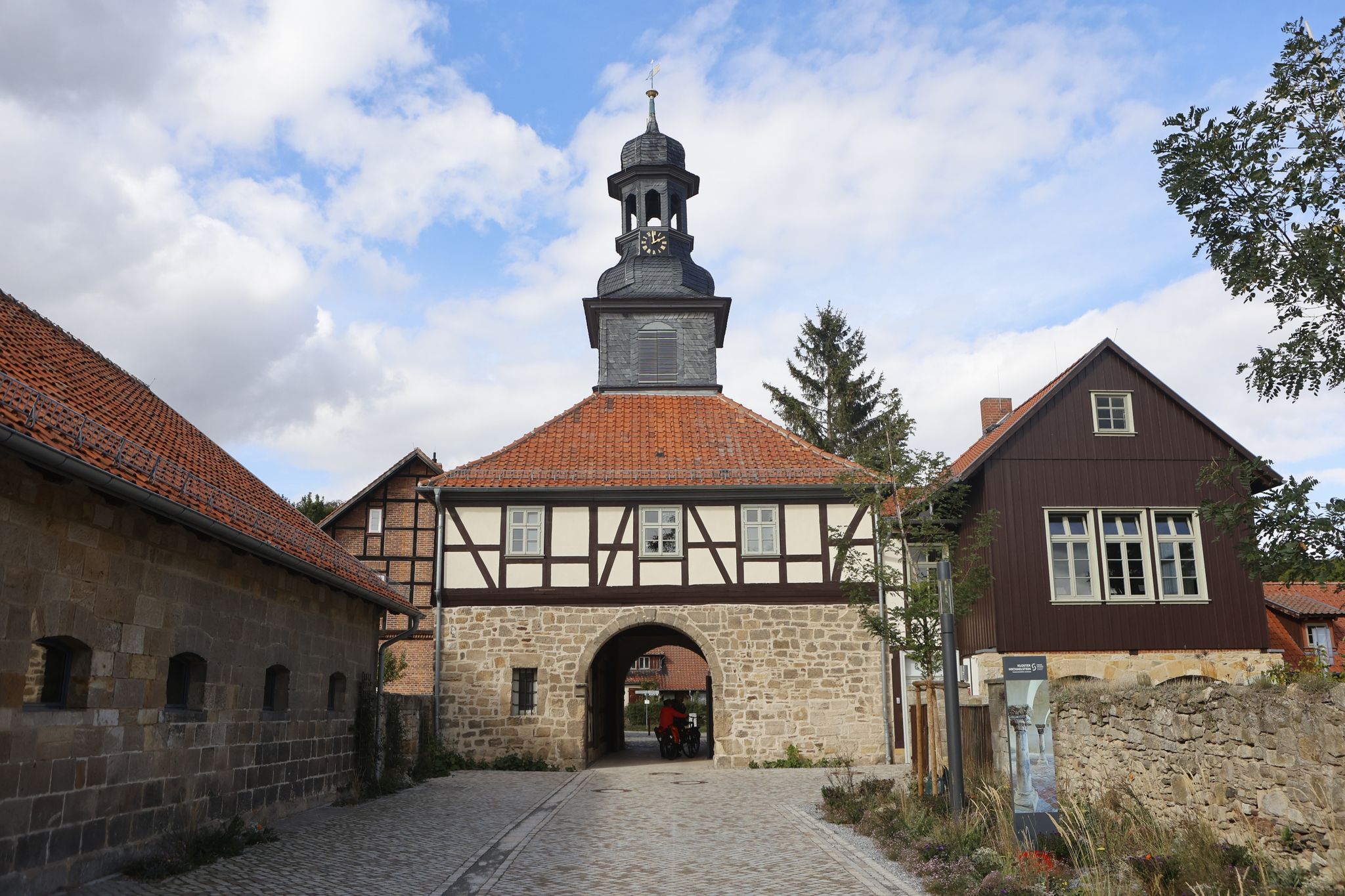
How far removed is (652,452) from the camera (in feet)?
71.1

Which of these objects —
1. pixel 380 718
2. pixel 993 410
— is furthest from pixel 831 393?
pixel 380 718

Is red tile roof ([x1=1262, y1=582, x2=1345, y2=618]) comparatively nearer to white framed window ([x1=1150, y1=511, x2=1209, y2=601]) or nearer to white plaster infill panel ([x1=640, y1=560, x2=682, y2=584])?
white framed window ([x1=1150, y1=511, x2=1209, y2=601])

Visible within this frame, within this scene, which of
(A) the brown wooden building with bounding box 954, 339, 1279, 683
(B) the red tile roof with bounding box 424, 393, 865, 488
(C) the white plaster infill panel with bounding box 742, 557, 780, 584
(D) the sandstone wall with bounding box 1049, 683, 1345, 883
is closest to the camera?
(D) the sandstone wall with bounding box 1049, 683, 1345, 883

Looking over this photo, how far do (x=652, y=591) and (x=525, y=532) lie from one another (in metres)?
2.69

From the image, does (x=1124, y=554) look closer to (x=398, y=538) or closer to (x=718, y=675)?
(x=718, y=675)

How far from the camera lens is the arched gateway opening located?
20156 mm

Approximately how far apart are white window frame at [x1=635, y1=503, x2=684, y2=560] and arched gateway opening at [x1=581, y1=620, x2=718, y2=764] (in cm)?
126

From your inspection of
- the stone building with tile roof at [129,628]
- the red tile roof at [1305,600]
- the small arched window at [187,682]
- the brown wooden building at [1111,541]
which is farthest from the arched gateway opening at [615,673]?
the red tile roof at [1305,600]

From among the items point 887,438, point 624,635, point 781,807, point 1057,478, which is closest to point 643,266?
point 624,635

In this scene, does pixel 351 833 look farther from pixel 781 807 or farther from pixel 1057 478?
pixel 1057 478

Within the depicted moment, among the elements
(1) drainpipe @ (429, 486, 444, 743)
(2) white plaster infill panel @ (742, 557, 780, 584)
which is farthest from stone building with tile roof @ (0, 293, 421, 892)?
(2) white plaster infill panel @ (742, 557, 780, 584)

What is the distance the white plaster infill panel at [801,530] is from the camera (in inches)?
805

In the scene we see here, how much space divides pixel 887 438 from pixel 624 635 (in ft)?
38.3

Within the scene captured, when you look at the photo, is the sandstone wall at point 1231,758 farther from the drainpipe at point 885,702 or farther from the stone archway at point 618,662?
the stone archway at point 618,662
